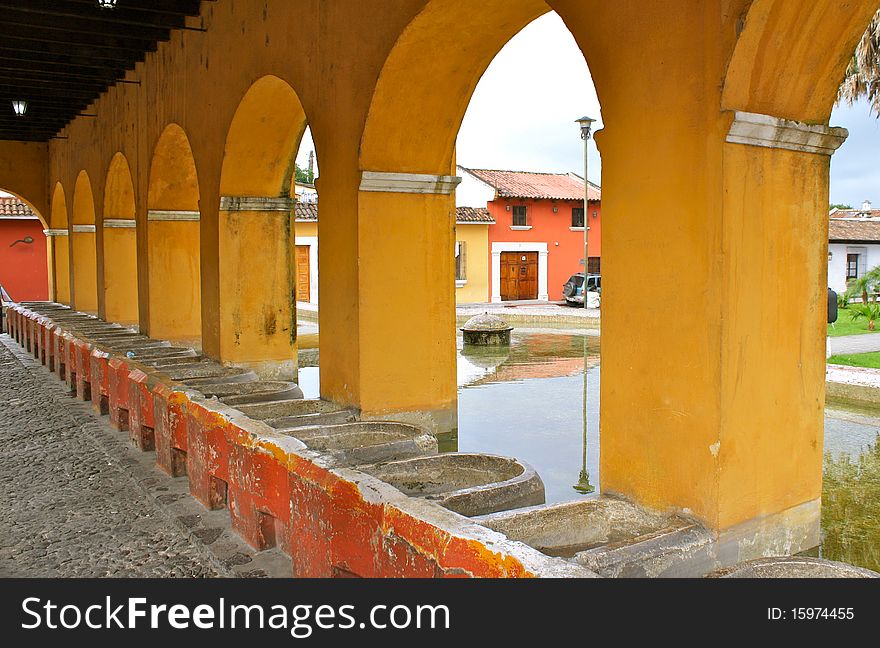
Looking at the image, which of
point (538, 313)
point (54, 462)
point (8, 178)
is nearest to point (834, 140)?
point (54, 462)

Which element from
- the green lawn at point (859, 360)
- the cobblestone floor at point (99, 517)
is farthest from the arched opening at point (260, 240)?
the green lawn at point (859, 360)

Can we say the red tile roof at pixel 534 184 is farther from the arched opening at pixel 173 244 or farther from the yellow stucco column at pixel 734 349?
the yellow stucco column at pixel 734 349

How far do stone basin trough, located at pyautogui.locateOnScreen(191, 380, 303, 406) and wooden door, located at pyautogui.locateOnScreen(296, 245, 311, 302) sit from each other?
18.7 metres

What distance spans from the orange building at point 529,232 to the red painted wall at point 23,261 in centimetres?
1415

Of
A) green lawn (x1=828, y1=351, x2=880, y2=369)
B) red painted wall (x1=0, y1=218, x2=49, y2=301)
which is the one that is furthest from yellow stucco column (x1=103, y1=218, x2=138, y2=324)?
red painted wall (x1=0, y1=218, x2=49, y2=301)

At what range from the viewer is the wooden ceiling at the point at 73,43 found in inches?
318

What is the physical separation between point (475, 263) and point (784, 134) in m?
24.6

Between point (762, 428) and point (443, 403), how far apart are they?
3160 mm

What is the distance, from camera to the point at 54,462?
5.71m

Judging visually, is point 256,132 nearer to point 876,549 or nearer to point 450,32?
point 450,32

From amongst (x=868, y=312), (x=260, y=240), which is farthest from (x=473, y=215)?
(x=260, y=240)

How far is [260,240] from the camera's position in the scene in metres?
8.48

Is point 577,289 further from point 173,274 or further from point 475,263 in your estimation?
point 173,274

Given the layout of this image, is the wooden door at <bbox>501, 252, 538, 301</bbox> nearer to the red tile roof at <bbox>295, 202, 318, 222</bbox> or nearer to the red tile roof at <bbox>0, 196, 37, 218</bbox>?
the red tile roof at <bbox>295, 202, 318, 222</bbox>
